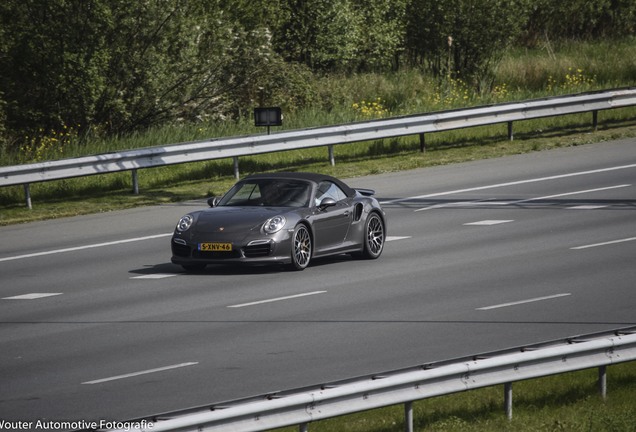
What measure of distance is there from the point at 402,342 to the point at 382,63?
3552cm

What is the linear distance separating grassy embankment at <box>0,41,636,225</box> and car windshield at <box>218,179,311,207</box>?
22.4ft

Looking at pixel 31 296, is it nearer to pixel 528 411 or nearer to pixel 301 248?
pixel 301 248

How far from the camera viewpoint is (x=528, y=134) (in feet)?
106

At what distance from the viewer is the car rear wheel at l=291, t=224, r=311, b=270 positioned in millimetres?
16969

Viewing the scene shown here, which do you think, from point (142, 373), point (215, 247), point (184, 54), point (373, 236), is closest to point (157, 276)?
point (215, 247)

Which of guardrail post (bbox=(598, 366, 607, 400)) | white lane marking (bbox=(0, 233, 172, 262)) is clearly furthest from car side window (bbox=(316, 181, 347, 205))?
guardrail post (bbox=(598, 366, 607, 400))

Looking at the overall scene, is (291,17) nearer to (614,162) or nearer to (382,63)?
(382,63)

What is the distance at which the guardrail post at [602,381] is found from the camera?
10242 millimetres

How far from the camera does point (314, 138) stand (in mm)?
28078

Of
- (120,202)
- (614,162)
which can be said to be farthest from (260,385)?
(614,162)

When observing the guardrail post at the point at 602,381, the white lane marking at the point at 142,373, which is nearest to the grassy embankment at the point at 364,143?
the white lane marking at the point at 142,373

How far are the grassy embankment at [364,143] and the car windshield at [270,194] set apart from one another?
683 cm

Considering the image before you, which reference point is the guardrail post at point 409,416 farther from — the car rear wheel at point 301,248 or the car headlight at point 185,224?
the car headlight at point 185,224

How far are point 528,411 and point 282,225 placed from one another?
7355 millimetres
